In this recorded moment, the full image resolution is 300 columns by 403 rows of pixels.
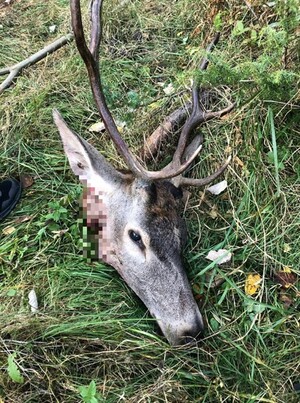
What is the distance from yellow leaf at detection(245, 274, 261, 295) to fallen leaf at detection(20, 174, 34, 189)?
6.67 ft

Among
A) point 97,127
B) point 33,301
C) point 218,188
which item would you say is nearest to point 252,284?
point 218,188

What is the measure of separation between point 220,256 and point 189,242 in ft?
0.86

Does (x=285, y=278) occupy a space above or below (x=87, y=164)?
below

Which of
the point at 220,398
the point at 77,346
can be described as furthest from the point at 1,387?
the point at 220,398

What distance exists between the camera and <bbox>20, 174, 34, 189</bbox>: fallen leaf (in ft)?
16.5

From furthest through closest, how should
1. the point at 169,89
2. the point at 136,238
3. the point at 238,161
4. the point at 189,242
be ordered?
the point at 169,89 < the point at 238,161 < the point at 189,242 < the point at 136,238

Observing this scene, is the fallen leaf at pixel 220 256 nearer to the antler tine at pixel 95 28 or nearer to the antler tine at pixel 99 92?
the antler tine at pixel 99 92

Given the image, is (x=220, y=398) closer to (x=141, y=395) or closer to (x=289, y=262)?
(x=141, y=395)

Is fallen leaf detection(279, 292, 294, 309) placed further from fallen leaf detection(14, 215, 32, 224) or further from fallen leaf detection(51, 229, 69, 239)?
fallen leaf detection(14, 215, 32, 224)

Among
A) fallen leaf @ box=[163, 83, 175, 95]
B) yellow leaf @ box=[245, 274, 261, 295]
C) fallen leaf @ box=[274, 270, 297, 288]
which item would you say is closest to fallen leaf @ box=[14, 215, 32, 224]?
fallen leaf @ box=[163, 83, 175, 95]

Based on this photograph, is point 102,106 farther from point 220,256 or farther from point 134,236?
point 220,256

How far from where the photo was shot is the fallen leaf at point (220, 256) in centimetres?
412

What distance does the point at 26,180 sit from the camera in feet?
16.7

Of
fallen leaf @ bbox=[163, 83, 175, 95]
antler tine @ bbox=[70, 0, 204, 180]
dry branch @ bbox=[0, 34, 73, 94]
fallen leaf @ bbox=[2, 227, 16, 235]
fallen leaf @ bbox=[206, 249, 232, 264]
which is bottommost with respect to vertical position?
fallen leaf @ bbox=[206, 249, 232, 264]
